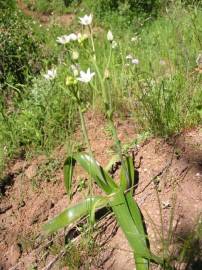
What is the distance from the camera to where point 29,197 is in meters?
3.11

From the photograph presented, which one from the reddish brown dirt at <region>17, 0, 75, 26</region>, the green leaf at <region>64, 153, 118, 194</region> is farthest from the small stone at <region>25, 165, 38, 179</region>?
the reddish brown dirt at <region>17, 0, 75, 26</region>

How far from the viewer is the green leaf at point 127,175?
253 cm

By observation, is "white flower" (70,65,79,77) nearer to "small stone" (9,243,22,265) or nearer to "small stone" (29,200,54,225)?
"small stone" (29,200,54,225)

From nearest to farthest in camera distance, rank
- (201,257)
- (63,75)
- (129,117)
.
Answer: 1. (201,257)
2. (129,117)
3. (63,75)

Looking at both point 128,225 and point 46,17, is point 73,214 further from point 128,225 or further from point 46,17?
point 46,17

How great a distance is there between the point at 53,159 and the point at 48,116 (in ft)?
1.23

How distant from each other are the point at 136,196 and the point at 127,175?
0.19 meters

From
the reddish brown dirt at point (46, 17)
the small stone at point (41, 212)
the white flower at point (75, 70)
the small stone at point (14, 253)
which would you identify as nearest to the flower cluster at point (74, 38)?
the white flower at point (75, 70)

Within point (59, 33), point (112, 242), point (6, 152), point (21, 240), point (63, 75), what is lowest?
point (112, 242)

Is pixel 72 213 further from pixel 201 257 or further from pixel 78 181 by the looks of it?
pixel 201 257

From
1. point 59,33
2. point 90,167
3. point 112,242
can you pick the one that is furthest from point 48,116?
point 59,33

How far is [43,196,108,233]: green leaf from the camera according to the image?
8.21 feet

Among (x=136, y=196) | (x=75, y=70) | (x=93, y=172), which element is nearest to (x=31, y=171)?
(x=93, y=172)

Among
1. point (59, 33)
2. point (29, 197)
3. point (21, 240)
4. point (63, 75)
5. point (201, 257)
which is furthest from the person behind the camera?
point (59, 33)
